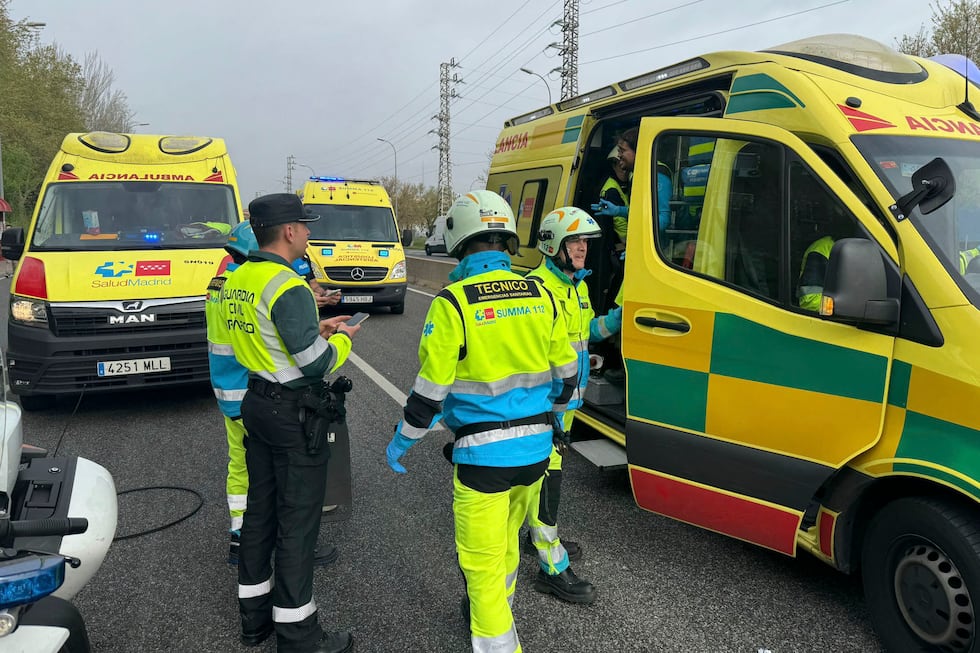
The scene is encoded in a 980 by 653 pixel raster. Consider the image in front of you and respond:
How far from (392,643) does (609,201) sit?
3.30 m

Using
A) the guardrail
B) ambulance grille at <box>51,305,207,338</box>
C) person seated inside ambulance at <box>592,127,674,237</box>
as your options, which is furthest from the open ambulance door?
the guardrail

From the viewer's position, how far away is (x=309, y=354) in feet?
8.23

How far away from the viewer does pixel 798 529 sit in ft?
9.13

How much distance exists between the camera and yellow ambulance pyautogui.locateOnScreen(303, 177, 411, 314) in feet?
38.2

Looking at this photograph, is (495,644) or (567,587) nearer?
(495,644)

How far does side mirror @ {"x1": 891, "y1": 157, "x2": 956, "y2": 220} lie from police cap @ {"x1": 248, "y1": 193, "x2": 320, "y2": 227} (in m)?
2.32

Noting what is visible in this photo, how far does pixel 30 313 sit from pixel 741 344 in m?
5.31

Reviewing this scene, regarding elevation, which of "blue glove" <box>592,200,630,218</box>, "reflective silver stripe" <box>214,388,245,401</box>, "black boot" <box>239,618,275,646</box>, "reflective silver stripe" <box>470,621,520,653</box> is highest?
"blue glove" <box>592,200,630,218</box>

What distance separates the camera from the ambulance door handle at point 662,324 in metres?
3.10

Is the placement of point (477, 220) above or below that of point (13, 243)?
above

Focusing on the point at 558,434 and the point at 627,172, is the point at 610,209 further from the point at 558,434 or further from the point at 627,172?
the point at 558,434

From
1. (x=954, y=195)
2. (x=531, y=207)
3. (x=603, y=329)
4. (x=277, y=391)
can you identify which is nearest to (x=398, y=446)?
(x=277, y=391)

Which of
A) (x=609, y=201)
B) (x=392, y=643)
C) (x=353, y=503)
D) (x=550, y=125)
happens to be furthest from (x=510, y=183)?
(x=392, y=643)

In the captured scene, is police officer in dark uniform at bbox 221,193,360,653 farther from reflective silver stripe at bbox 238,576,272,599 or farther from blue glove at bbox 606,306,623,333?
blue glove at bbox 606,306,623,333
